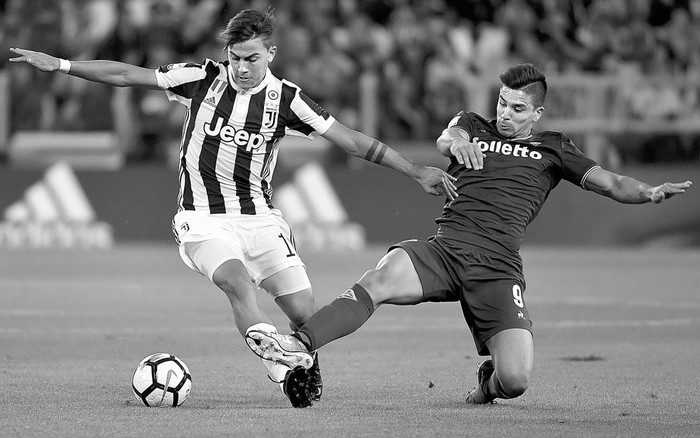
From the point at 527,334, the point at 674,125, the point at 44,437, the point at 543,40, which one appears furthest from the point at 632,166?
the point at 44,437

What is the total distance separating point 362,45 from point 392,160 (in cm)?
1197

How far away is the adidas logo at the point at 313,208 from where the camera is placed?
18.1 meters

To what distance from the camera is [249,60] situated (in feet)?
22.4

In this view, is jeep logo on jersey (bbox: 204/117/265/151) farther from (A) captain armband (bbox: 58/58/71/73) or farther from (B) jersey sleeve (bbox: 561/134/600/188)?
(B) jersey sleeve (bbox: 561/134/600/188)

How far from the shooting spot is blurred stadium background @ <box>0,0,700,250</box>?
17750mm

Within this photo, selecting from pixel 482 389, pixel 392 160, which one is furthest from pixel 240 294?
pixel 482 389

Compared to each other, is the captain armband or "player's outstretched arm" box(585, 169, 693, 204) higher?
the captain armband

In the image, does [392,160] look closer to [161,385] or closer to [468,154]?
[468,154]

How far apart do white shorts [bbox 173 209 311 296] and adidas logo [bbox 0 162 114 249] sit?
11.6m

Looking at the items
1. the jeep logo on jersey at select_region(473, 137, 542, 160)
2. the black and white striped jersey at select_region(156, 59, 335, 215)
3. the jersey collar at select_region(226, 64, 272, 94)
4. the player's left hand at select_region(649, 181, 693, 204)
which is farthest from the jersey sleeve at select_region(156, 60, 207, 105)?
Result: the player's left hand at select_region(649, 181, 693, 204)

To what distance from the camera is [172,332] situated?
980 cm

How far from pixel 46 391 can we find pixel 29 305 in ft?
16.3

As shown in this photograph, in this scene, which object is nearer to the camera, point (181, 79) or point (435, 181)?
point (435, 181)

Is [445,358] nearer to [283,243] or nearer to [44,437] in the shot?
[283,243]
